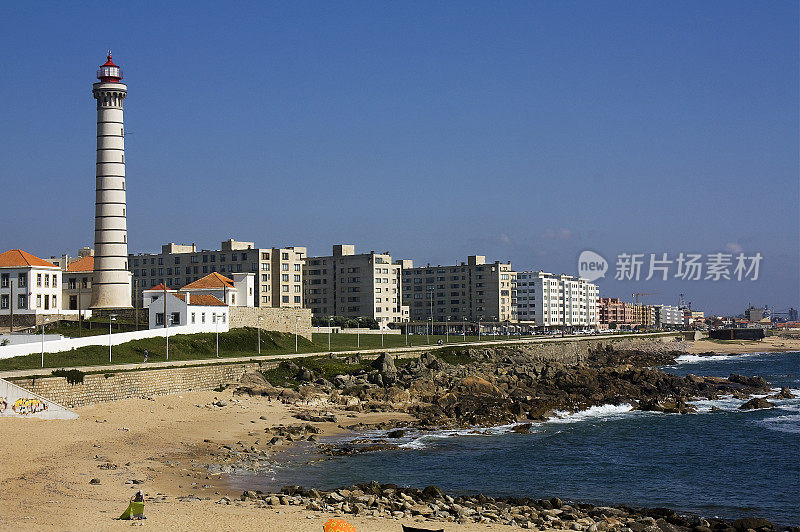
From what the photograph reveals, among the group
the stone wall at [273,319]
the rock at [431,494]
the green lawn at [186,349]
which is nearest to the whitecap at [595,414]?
the rock at [431,494]

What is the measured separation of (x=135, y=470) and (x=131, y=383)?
60.3ft

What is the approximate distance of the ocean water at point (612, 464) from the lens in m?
34.7

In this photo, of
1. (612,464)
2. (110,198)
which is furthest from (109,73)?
(612,464)

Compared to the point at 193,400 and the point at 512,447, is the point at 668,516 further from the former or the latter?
the point at 193,400

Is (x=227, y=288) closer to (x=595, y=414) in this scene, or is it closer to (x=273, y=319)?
(x=273, y=319)

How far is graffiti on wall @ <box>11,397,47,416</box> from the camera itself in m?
41.4

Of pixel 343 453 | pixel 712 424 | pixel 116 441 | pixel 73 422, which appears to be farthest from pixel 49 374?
pixel 712 424

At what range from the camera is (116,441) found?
39000 millimetres

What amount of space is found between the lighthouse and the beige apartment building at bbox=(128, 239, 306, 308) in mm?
49754

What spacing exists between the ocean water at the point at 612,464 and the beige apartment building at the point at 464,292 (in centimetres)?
11691

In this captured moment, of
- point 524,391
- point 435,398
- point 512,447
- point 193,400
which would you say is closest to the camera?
point 512,447

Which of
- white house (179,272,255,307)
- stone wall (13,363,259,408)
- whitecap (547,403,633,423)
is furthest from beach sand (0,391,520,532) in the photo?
white house (179,272,255,307)

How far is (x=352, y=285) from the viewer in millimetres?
156125

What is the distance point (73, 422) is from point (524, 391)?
38.7 meters
